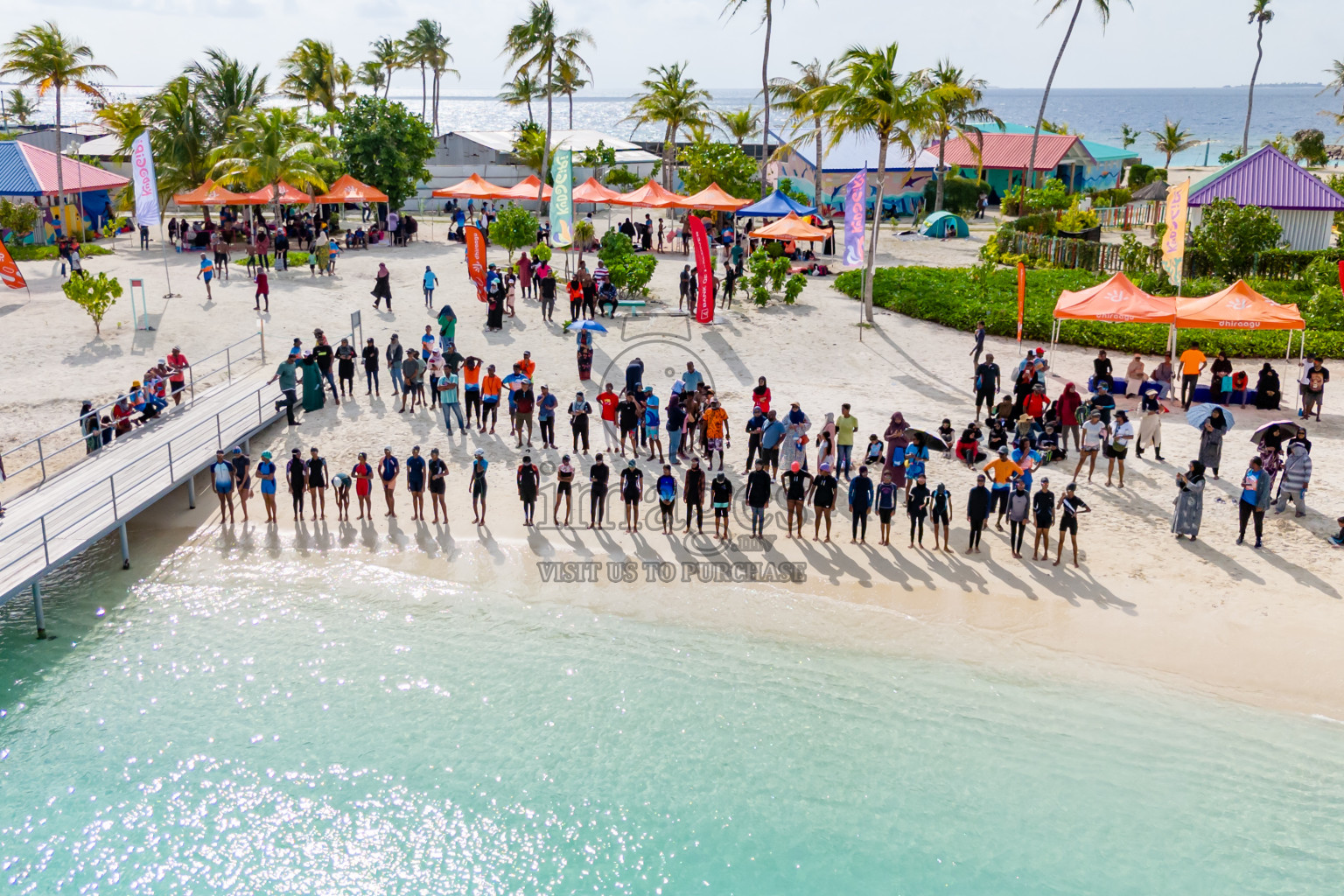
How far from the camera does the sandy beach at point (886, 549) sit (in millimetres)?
12930

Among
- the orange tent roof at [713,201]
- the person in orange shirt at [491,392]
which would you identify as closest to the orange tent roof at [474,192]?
the orange tent roof at [713,201]

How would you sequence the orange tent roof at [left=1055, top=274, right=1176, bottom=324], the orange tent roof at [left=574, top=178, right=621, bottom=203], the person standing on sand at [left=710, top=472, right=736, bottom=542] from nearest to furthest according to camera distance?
the person standing on sand at [left=710, top=472, right=736, bottom=542] < the orange tent roof at [left=1055, top=274, right=1176, bottom=324] < the orange tent roof at [left=574, top=178, right=621, bottom=203]

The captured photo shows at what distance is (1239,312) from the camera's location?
2089 cm

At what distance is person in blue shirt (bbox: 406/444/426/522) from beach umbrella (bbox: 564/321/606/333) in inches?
280

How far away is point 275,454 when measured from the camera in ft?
59.5

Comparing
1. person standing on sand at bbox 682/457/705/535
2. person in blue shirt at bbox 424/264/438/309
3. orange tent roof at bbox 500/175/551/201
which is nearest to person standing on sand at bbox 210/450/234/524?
person standing on sand at bbox 682/457/705/535

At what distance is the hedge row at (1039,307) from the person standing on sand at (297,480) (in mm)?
18227

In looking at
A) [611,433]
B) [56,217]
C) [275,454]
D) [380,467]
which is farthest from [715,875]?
[56,217]

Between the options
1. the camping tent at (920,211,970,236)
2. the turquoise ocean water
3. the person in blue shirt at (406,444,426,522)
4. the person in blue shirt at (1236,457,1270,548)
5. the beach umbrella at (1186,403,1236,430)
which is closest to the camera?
the turquoise ocean water

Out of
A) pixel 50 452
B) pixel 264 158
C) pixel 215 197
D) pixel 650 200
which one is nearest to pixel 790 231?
pixel 650 200

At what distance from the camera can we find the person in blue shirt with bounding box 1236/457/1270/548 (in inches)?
A: 580

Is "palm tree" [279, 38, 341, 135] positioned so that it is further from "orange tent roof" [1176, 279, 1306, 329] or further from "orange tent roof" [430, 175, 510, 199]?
"orange tent roof" [1176, 279, 1306, 329]

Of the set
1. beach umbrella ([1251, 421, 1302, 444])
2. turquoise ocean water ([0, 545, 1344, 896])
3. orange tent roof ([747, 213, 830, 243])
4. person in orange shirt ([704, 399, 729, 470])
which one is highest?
orange tent roof ([747, 213, 830, 243])

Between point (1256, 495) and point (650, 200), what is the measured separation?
2817cm
